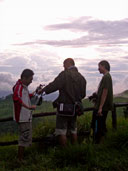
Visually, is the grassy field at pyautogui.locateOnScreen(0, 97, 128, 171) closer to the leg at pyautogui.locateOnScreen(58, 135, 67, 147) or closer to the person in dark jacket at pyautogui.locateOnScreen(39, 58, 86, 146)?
the leg at pyautogui.locateOnScreen(58, 135, 67, 147)

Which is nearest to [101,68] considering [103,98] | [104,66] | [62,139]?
[104,66]

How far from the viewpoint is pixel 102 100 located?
255 inches

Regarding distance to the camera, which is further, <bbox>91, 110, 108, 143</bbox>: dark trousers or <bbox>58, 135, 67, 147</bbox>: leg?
<bbox>91, 110, 108, 143</bbox>: dark trousers

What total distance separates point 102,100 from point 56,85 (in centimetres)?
113

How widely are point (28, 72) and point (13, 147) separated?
2.55 m

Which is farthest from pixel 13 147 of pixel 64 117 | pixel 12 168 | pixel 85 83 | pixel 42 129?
pixel 85 83

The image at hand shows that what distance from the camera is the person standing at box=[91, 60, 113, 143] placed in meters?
6.45

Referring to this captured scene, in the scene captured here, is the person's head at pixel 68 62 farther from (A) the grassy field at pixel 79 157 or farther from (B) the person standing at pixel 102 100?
(A) the grassy field at pixel 79 157

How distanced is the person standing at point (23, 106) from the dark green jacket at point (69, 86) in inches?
16.1

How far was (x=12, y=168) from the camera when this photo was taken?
6.02 metres

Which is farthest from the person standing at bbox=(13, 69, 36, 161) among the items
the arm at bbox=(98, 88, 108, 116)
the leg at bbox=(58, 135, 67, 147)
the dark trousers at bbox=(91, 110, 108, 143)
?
the dark trousers at bbox=(91, 110, 108, 143)

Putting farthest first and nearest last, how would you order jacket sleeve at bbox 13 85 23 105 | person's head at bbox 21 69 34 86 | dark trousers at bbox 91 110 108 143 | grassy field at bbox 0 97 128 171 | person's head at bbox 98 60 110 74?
dark trousers at bbox 91 110 108 143
person's head at bbox 98 60 110 74
person's head at bbox 21 69 34 86
jacket sleeve at bbox 13 85 23 105
grassy field at bbox 0 97 128 171

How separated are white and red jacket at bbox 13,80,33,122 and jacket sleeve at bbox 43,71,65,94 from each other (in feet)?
1.35

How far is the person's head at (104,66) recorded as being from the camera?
6480 millimetres
